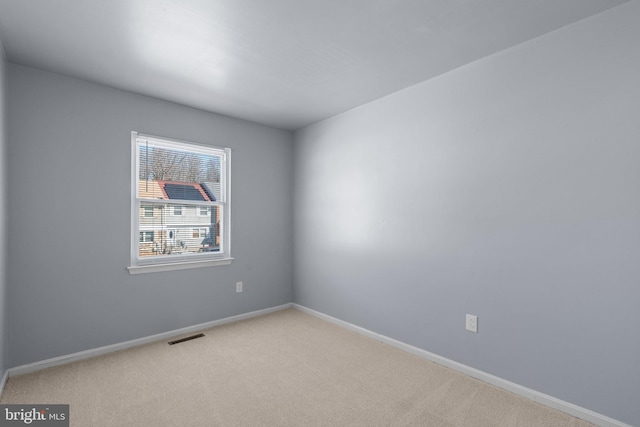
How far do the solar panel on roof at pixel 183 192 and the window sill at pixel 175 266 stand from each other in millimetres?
699

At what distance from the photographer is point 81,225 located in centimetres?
266

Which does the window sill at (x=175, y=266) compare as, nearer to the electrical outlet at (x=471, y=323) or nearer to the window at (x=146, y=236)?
the window at (x=146, y=236)

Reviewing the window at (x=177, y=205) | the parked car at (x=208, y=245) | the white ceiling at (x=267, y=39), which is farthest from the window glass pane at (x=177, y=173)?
the white ceiling at (x=267, y=39)

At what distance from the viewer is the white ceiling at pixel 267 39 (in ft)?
5.85

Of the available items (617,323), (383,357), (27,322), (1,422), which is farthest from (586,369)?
A: (27,322)

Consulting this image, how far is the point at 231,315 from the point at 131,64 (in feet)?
8.83

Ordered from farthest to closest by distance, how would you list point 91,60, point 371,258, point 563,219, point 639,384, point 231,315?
point 231,315 → point 371,258 → point 91,60 → point 563,219 → point 639,384

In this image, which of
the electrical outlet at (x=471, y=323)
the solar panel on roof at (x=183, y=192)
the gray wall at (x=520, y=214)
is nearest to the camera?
the gray wall at (x=520, y=214)

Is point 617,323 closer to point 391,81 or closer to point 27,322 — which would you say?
point 391,81

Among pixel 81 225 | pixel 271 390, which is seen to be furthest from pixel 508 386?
pixel 81 225

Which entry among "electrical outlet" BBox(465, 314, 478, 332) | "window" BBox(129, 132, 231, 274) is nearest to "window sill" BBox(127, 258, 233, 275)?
"window" BBox(129, 132, 231, 274)

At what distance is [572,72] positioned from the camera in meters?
1.93

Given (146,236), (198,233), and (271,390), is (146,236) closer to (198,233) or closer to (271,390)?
(198,233)

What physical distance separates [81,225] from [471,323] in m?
3.35
